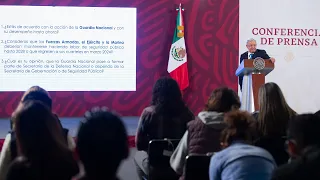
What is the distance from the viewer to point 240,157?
1894mm

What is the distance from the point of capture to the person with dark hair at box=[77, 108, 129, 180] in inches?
52.8

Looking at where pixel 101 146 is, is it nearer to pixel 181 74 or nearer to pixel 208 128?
pixel 208 128

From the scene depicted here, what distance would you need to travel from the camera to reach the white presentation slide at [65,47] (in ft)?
18.2

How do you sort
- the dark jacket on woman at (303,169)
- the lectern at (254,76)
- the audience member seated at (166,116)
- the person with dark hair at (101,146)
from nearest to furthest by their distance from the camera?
the person with dark hair at (101,146) → the dark jacket on woman at (303,169) → the audience member seated at (166,116) → the lectern at (254,76)

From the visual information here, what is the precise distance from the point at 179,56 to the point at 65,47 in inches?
63.6

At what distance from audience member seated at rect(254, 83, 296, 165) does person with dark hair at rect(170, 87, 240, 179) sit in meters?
0.21

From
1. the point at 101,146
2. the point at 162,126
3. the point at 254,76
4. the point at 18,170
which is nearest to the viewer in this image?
the point at 101,146

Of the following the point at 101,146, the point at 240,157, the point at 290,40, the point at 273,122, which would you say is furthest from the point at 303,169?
the point at 290,40

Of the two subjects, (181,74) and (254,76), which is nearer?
(254,76)

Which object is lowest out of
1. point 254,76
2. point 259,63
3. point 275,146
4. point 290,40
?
point 275,146

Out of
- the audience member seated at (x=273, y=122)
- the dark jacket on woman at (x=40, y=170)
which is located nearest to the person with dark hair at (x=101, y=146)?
Answer: the dark jacket on woman at (x=40, y=170)

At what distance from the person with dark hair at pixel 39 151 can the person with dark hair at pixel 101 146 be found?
0.21 m

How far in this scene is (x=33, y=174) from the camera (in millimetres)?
1506

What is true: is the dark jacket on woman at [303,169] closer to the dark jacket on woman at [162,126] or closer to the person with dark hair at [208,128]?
the person with dark hair at [208,128]
